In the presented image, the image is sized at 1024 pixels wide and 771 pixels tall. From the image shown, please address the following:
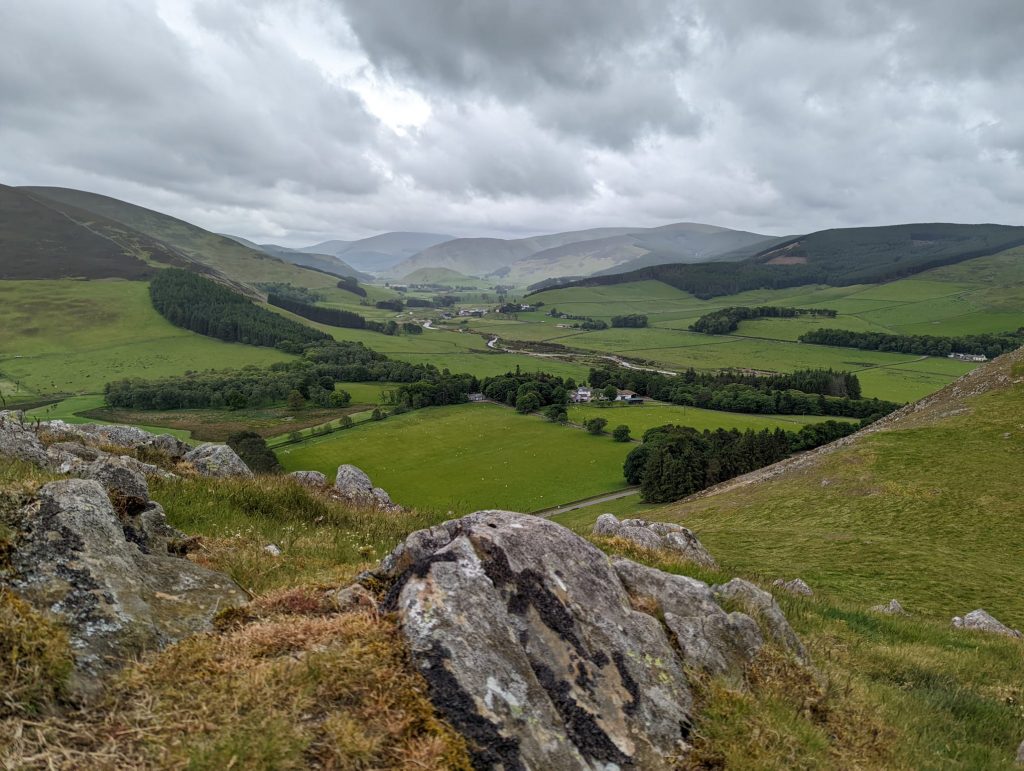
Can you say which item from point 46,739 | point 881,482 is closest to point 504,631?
point 46,739

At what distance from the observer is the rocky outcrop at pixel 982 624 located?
63.3 ft

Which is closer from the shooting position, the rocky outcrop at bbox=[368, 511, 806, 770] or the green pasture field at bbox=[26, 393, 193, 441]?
the rocky outcrop at bbox=[368, 511, 806, 770]

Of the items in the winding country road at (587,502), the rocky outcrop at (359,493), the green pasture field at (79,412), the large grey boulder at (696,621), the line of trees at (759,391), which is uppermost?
the large grey boulder at (696,621)

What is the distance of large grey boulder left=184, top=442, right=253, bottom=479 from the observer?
22.4m

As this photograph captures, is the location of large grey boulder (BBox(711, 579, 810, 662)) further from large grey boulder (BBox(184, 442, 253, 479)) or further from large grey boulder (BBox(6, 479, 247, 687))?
large grey boulder (BBox(184, 442, 253, 479))

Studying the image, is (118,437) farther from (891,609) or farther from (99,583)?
(891,609)

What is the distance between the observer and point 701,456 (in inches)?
3196

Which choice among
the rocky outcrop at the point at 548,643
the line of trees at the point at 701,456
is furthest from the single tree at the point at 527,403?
the rocky outcrop at the point at 548,643

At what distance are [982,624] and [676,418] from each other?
106 metres

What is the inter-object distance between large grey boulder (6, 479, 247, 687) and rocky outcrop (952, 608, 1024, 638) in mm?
24900

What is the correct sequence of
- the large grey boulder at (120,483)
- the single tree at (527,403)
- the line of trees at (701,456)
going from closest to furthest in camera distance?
the large grey boulder at (120,483) → the line of trees at (701,456) → the single tree at (527,403)

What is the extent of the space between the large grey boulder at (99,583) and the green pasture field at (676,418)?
108m

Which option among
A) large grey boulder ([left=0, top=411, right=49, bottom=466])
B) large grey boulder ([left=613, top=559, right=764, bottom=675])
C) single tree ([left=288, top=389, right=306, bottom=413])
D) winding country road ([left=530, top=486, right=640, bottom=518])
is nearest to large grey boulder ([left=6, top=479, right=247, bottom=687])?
large grey boulder ([left=613, top=559, right=764, bottom=675])

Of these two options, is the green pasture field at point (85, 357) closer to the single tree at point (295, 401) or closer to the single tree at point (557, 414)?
the single tree at point (295, 401)
